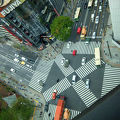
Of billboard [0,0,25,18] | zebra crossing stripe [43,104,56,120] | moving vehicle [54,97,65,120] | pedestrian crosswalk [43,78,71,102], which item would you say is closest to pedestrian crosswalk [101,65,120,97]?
pedestrian crosswalk [43,78,71,102]

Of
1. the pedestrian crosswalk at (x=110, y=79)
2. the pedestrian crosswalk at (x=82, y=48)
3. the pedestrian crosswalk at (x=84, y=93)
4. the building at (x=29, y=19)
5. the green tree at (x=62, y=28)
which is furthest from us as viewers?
the green tree at (x=62, y=28)

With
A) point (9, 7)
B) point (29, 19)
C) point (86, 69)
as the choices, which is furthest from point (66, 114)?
point (9, 7)

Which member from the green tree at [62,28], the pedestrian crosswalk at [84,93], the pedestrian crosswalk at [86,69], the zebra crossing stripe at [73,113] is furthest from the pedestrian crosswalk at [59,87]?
the green tree at [62,28]

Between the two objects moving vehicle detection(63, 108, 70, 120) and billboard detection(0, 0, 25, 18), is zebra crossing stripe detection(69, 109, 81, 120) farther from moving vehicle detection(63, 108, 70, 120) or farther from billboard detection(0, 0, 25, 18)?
billboard detection(0, 0, 25, 18)

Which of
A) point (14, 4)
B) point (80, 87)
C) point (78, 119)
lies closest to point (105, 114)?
point (78, 119)

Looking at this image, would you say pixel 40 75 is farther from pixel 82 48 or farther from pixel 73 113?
pixel 73 113

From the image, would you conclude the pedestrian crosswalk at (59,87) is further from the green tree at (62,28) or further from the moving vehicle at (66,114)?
the green tree at (62,28)

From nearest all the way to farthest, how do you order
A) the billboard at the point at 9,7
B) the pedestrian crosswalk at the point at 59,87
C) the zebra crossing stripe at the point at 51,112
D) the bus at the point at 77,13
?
the billboard at the point at 9,7 → the zebra crossing stripe at the point at 51,112 → the pedestrian crosswalk at the point at 59,87 → the bus at the point at 77,13
